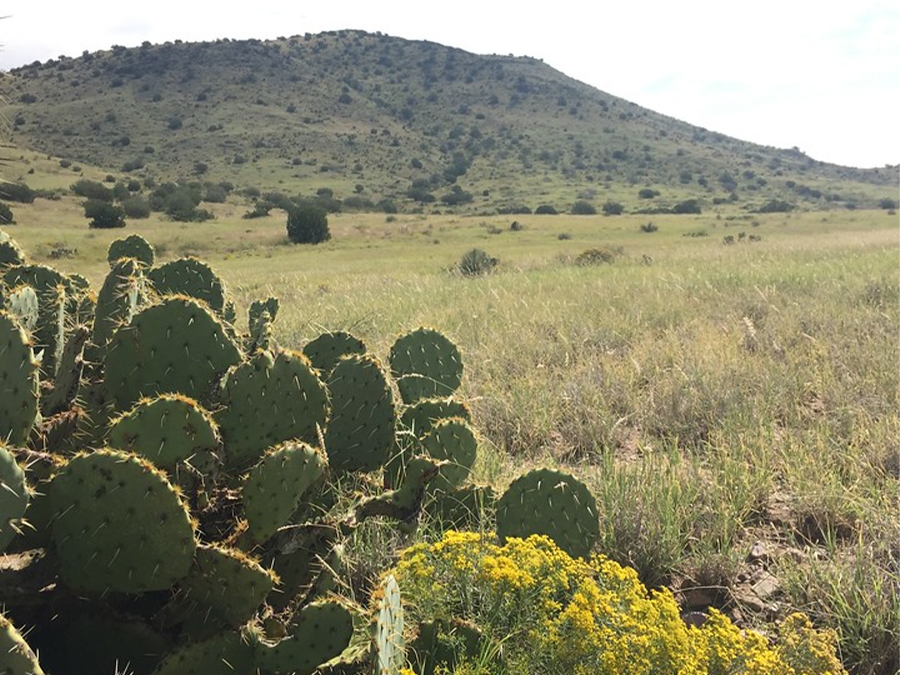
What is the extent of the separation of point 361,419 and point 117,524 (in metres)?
1.08

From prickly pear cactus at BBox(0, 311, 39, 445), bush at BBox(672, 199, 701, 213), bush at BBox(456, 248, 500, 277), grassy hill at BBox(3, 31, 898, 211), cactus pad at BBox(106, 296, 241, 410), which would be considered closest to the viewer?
prickly pear cactus at BBox(0, 311, 39, 445)

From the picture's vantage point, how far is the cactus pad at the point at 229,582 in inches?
65.2

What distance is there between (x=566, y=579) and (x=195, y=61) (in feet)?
449

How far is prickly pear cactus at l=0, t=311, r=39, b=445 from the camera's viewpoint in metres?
1.77

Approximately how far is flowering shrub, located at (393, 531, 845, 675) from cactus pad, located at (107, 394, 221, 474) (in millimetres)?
706

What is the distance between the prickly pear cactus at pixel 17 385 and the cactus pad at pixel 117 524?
1.05ft

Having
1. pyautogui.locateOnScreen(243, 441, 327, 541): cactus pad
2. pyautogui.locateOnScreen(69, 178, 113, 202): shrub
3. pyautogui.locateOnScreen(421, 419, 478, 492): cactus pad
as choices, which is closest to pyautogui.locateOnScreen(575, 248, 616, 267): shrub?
pyautogui.locateOnScreen(421, 419, 478, 492): cactus pad

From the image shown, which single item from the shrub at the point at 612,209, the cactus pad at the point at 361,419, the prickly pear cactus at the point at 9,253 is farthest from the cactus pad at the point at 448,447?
the shrub at the point at 612,209

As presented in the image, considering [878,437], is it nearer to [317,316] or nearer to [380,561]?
[380,561]

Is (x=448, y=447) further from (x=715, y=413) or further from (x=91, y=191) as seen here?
(x=91, y=191)

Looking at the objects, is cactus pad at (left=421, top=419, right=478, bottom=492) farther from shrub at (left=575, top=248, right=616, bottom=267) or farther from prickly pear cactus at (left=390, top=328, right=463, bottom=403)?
shrub at (left=575, top=248, right=616, bottom=267)

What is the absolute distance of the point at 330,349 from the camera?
3.05 metres

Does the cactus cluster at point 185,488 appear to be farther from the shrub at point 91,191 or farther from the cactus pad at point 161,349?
the shrub at point 91,191

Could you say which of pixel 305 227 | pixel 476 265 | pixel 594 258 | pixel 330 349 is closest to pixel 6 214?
pixel 330 349
